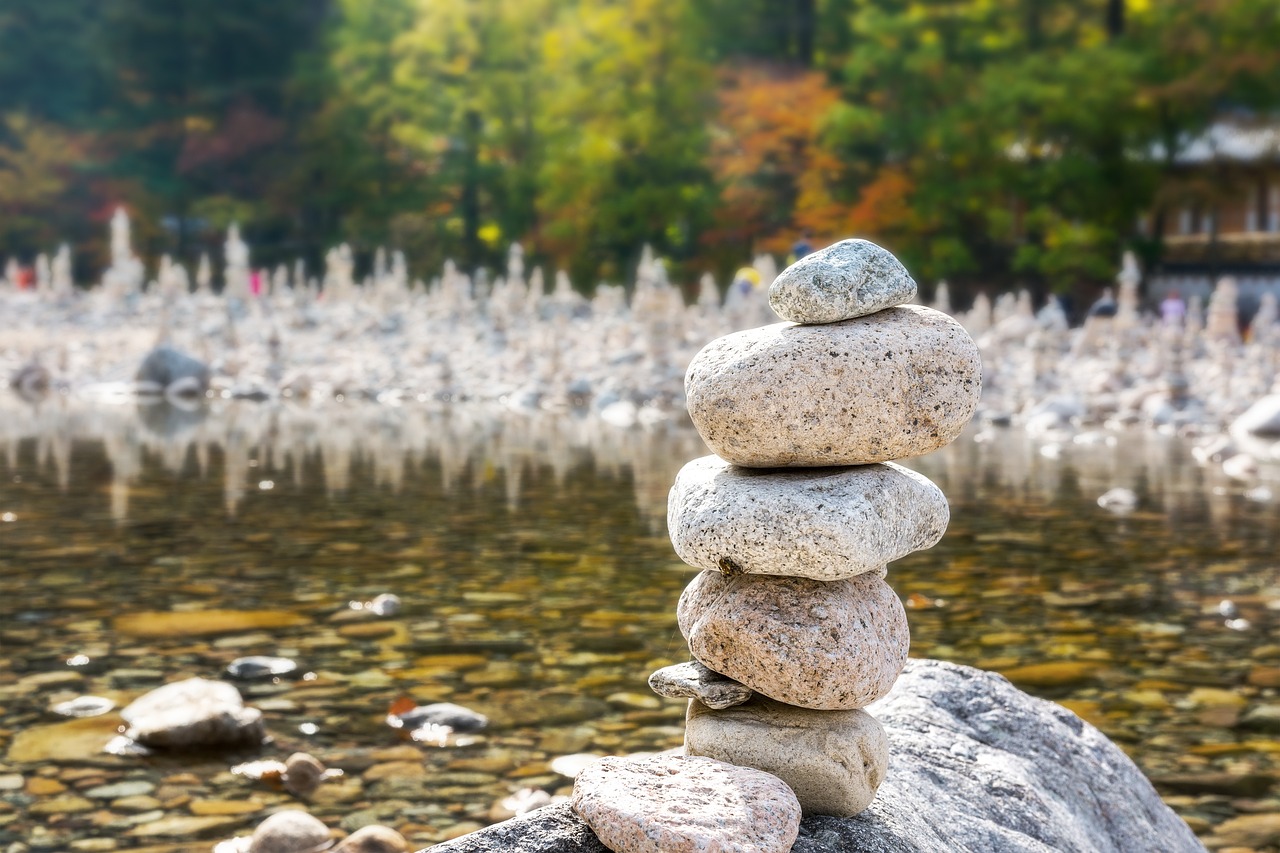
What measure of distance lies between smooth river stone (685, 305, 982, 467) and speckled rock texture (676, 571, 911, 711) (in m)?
0.33

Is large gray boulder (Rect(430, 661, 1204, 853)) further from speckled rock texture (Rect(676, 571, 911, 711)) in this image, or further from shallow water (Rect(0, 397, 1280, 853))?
shallow water (Rect(0, 397, 1280, 853))

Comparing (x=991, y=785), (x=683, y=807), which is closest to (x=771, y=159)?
(x=991, y=785)

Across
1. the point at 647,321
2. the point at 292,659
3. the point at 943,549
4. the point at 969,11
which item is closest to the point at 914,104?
the point at 969,11

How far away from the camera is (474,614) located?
298 inches

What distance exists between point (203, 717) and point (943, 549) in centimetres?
571

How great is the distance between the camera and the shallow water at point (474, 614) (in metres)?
5.11

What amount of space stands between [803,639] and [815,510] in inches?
12.9

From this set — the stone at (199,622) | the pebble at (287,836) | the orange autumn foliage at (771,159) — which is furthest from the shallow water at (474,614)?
the orange autumn foliage at (771,159)

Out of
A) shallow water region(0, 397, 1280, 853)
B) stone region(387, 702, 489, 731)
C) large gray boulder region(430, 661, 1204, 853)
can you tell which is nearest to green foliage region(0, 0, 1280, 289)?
shallow water region(0, 397, 1280, 853)

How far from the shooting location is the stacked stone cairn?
3324 millimetres

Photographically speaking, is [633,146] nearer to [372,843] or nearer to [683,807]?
[372,843]

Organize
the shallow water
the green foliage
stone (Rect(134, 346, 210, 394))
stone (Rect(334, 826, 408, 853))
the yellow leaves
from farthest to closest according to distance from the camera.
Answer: the yellow leaves → the green foliage → stone (Rect(134, 346, 210, 394)) → the shallow water → stone (Rect(334, 826, 408, 853))

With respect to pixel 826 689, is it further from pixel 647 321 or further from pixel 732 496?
A: pixel 647 321

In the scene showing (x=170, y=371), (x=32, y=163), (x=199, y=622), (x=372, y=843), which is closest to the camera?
(x=372, y=843)
